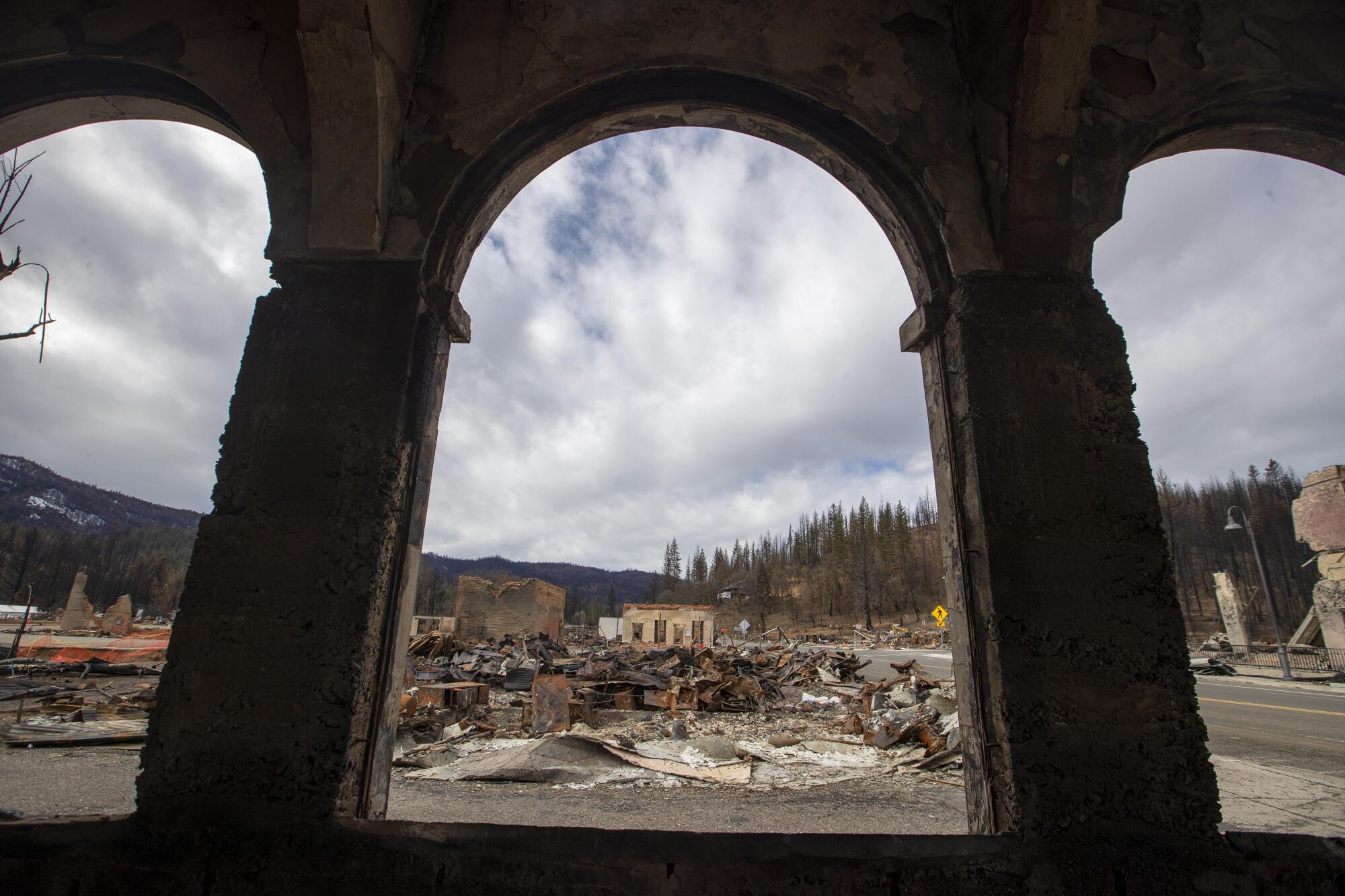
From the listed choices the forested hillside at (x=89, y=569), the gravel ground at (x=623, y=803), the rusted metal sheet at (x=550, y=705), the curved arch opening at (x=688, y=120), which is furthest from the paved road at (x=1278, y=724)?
the forested hillside at (x=89, y=569)

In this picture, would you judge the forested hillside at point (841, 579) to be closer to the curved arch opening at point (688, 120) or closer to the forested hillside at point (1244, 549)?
the forested hillside at point (1244, 549)

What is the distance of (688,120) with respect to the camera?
11.1 ft

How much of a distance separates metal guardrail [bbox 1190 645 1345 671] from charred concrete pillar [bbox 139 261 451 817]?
2264 centimetres

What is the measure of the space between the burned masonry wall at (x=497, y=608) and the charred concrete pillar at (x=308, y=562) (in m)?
23.1

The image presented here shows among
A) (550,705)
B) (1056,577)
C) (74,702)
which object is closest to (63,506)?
(74,702)

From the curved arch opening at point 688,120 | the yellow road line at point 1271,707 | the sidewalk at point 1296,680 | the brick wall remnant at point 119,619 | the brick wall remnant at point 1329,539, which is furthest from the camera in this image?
the brick wall remnant at point 119,619

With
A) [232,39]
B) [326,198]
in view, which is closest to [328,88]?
[326,198]

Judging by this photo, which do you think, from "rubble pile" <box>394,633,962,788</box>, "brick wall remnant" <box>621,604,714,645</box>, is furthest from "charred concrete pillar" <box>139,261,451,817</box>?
"brick wall remnant" <box>621,604,714,645</box>

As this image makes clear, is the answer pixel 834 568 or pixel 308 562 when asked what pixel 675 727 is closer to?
pixel 308 562

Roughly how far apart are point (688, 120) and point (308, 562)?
291 cm

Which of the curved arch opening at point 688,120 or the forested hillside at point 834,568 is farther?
the forested hillside at point 834,568

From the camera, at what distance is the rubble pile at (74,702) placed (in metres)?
6.14

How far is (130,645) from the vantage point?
18.7 metres

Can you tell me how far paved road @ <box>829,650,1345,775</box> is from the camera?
18.7ft
